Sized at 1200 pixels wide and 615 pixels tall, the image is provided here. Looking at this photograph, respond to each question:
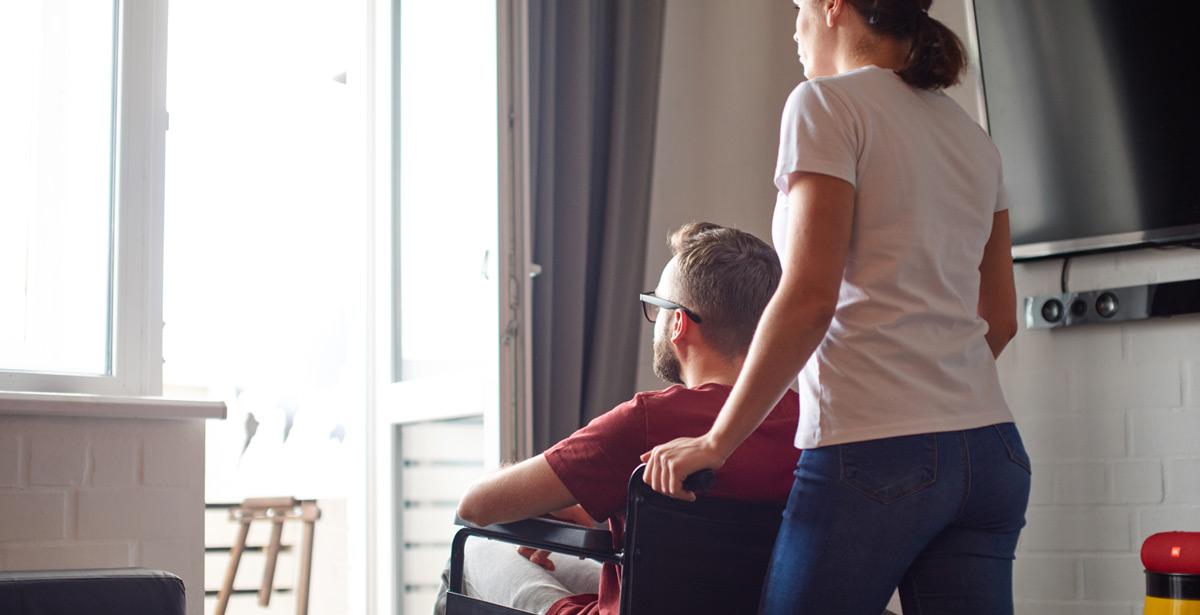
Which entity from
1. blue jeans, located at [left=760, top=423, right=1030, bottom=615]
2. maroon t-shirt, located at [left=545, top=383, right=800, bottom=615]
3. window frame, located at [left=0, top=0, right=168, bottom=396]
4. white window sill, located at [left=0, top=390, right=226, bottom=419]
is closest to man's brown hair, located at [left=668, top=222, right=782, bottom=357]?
maroon t-shirt, located at [left=545, top=383, right=800, bottom=615]

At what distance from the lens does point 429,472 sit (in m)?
2.93

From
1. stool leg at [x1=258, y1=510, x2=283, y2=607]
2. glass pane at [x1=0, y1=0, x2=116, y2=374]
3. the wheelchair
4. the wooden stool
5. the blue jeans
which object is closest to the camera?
the blue jeans

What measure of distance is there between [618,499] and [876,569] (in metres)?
0.40

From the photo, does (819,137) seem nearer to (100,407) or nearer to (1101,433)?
(100,407)

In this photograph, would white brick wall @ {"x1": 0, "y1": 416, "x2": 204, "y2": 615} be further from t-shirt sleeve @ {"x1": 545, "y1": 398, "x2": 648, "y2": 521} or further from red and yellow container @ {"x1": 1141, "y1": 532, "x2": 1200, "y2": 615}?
red and yellow container @ {"x1": 1141, "y1": 532, "x2": 1200, "y2": 615}

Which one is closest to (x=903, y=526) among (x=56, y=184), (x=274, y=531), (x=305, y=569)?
(x=56, y=184)

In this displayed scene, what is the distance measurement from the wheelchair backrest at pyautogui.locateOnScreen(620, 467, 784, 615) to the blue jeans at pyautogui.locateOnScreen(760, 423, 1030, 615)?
0.38 ft

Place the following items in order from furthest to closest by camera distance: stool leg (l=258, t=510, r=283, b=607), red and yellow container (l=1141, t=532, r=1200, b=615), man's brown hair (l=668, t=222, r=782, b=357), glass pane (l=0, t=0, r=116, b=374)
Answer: stool leg (l=258, t=510, r=283, b=607) < glass pane (l=0, t=0, r=116, b=374) < red and yellow container (l=1141, t=532, r=1200, b=615) < man's brown hair (l=668, t=222, r=782, b=357)

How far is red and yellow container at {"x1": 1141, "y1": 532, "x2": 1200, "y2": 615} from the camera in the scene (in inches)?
70.9

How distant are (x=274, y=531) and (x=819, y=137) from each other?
390cm

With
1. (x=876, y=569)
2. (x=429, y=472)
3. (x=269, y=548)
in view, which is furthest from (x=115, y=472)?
(x=269, y=548)

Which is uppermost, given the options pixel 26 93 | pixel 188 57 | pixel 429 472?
pixel 188 57

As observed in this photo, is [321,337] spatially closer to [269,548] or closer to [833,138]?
[269,548]

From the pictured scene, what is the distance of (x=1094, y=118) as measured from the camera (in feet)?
8.02
